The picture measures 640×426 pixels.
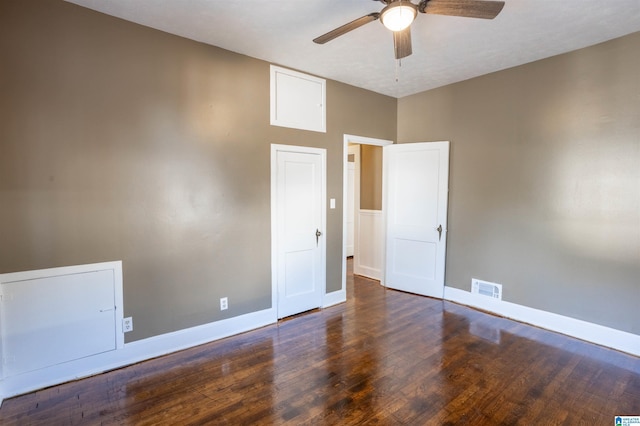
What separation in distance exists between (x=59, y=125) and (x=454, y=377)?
368 cm

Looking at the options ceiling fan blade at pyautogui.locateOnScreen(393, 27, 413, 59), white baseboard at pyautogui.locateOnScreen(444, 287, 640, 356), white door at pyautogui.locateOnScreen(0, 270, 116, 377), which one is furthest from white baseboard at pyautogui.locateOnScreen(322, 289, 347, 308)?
ceiling fan blade at pyautogui.locateOnScreen(393, 27, 413, 59)

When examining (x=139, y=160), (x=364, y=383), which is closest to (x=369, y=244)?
(x=364, y=383)

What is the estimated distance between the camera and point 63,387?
2455 millimetres

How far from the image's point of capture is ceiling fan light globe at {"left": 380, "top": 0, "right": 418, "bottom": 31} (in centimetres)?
196

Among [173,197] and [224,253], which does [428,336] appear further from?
[173,197]

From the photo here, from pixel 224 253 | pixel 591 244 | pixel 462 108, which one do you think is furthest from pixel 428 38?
pixel 224 253

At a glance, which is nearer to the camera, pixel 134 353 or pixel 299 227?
pixel 134 353

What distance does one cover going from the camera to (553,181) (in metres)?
3.46

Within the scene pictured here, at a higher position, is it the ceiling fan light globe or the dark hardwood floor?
the ceiling fan light globe

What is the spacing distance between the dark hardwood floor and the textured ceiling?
9.58 ft

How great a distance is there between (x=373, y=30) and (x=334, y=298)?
3139mm

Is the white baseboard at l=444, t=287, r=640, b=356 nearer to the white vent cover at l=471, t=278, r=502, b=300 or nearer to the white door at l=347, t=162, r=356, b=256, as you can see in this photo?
the white vent cover at l=471, t=278, r=502, b=300

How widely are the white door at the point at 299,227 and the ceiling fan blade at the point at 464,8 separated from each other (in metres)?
2.09

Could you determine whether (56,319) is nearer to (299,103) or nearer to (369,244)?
(299,103)
